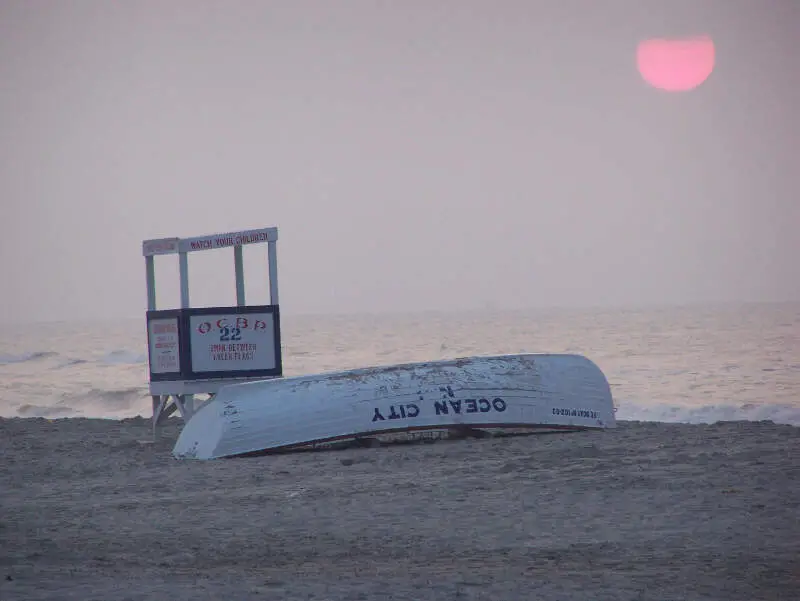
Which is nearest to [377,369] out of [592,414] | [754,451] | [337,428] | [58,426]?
[337,428]

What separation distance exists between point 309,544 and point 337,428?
4915 mm

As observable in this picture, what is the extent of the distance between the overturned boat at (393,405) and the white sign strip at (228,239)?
2109 mm

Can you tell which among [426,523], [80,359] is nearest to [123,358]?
[80,359]

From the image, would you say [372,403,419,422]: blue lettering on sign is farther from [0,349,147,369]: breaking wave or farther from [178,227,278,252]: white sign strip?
[0,349,147,369]: breaking wave

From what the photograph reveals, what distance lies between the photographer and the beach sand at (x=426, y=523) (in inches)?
240

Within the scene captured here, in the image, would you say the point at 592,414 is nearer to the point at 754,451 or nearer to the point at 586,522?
the point at 754,451

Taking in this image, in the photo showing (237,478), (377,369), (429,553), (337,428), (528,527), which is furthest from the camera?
(377,369)

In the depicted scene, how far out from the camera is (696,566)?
6305 millimetres

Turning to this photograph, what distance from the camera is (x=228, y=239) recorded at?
1406 cm

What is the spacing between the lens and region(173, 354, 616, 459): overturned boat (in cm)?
1216

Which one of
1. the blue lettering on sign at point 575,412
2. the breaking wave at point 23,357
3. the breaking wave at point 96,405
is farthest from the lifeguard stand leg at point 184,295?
the breaking wave at point 23,357

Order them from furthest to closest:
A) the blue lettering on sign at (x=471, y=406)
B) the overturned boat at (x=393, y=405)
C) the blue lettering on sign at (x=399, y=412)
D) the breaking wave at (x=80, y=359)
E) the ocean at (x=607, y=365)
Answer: the breaking wave at (x=80, y=359), the ocean at (x=607, y=365), the blue lettering on sign at (x=471, y=406), the blue lettering on sign at (x=399, y=412), the overturned boat at (x=393, y=405)

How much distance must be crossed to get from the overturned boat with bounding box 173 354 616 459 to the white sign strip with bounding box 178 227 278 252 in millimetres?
2109

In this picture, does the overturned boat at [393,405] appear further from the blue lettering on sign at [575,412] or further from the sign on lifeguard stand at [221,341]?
the sign on lifeguard stand at [221,341]
